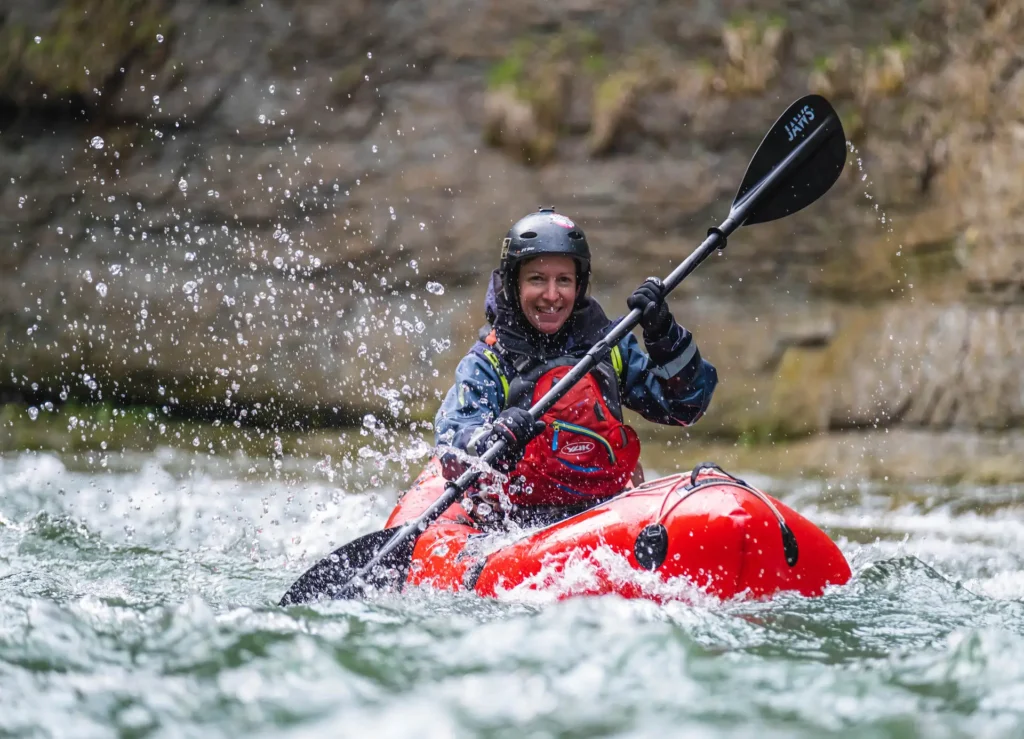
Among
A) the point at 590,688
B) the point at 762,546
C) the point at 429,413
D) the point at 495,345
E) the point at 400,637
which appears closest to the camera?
the point at 590,688

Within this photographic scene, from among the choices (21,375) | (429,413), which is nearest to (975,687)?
(429,413)

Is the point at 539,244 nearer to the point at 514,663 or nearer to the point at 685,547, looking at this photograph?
the point at 685,547

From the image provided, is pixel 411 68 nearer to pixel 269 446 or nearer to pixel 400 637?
pixel 269 446

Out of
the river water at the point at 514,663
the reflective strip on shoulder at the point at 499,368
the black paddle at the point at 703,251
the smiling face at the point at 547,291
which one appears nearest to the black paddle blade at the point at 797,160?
the black paddle at the point at 703,251

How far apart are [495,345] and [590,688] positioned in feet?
5.98

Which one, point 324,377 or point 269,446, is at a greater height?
point 324,377

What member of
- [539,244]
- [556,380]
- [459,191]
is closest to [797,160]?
[539,244]

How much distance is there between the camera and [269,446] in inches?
275

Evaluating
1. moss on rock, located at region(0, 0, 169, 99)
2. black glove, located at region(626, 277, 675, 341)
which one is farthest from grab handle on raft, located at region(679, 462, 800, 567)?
moss on rock, located at region(0, 0, 169, 99)

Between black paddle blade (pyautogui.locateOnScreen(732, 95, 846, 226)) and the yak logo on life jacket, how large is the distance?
110 cm

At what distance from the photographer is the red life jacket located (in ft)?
12.1

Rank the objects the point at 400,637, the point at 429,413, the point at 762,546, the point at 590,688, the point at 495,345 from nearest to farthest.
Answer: the point at 590,688, the point at 400,637, the point at 762,546, the point at 495,345, the point at 429,413

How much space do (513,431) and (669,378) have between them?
2.15 feet

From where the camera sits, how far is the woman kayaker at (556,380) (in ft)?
12.1
